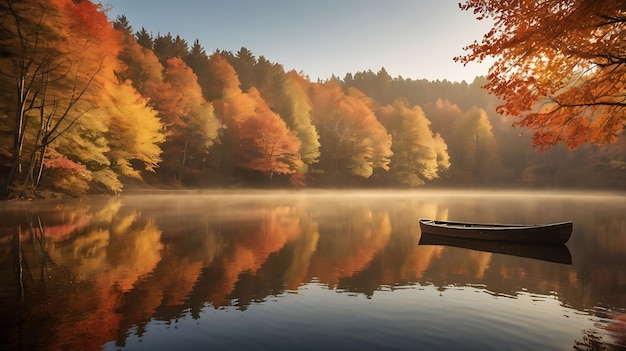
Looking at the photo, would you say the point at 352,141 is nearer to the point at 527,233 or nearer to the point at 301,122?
the point at 301,122

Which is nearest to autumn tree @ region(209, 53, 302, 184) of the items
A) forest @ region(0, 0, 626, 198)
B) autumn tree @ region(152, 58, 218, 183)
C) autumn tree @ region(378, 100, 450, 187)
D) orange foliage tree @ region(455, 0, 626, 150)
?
forest @ region(0, 0, 626, 198)

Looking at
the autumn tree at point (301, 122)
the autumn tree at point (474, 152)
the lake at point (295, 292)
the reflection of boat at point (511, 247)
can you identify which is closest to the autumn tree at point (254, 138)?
the autumn tree at point (301, 122)

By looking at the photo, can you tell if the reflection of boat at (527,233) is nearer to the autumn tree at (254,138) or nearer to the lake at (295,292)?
the lake at (295,292)

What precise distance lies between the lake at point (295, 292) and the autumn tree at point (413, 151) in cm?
4987

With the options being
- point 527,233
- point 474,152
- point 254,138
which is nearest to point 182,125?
point 254,138

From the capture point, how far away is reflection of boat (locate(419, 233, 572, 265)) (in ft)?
53.0

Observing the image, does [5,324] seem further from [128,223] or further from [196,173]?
[196,173]

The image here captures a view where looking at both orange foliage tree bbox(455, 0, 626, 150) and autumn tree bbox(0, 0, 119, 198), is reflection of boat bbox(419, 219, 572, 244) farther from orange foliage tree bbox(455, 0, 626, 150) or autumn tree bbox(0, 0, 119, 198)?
autumn tree bbox(0, 0, 119, 198)

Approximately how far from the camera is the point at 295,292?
1065cm

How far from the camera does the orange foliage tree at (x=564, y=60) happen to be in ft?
28.7

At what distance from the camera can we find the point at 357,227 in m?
23.5

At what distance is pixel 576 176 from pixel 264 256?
2984 inches

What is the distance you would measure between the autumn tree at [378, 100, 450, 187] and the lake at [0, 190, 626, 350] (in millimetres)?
49873

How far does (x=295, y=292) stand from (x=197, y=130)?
144 ft
